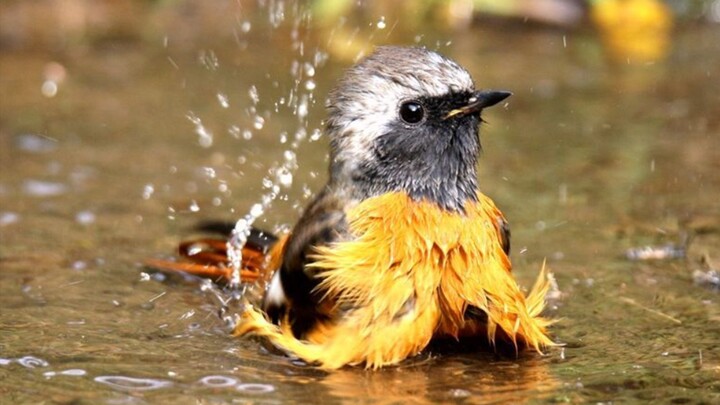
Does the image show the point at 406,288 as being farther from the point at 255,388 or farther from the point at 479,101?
the point at 479,101

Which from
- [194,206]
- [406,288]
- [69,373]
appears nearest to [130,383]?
[69,373]

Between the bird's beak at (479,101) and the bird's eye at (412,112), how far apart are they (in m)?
0.09

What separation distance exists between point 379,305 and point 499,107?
4376 mm

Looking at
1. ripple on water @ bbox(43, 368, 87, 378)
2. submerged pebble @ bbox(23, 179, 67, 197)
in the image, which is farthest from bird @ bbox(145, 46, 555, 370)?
submerged pebble @ bbox(23, 179, 67, 197)

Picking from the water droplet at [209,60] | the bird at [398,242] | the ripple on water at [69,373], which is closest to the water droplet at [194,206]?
the bird at [398,242]

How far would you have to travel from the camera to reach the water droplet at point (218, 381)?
12.9 ft

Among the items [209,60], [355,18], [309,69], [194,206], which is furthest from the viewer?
[355,18]

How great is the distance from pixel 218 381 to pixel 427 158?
113cm

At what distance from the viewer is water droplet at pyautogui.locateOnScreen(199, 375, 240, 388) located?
3.93 meters

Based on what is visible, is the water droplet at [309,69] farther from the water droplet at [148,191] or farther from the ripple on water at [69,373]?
the ripple on water at [69,373]

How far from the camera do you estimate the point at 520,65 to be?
9336 mm

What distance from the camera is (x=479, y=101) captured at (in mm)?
4496

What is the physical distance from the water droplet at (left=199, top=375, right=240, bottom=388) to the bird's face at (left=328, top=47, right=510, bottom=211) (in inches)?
34.2

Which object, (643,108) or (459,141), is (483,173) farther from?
(459,141)
